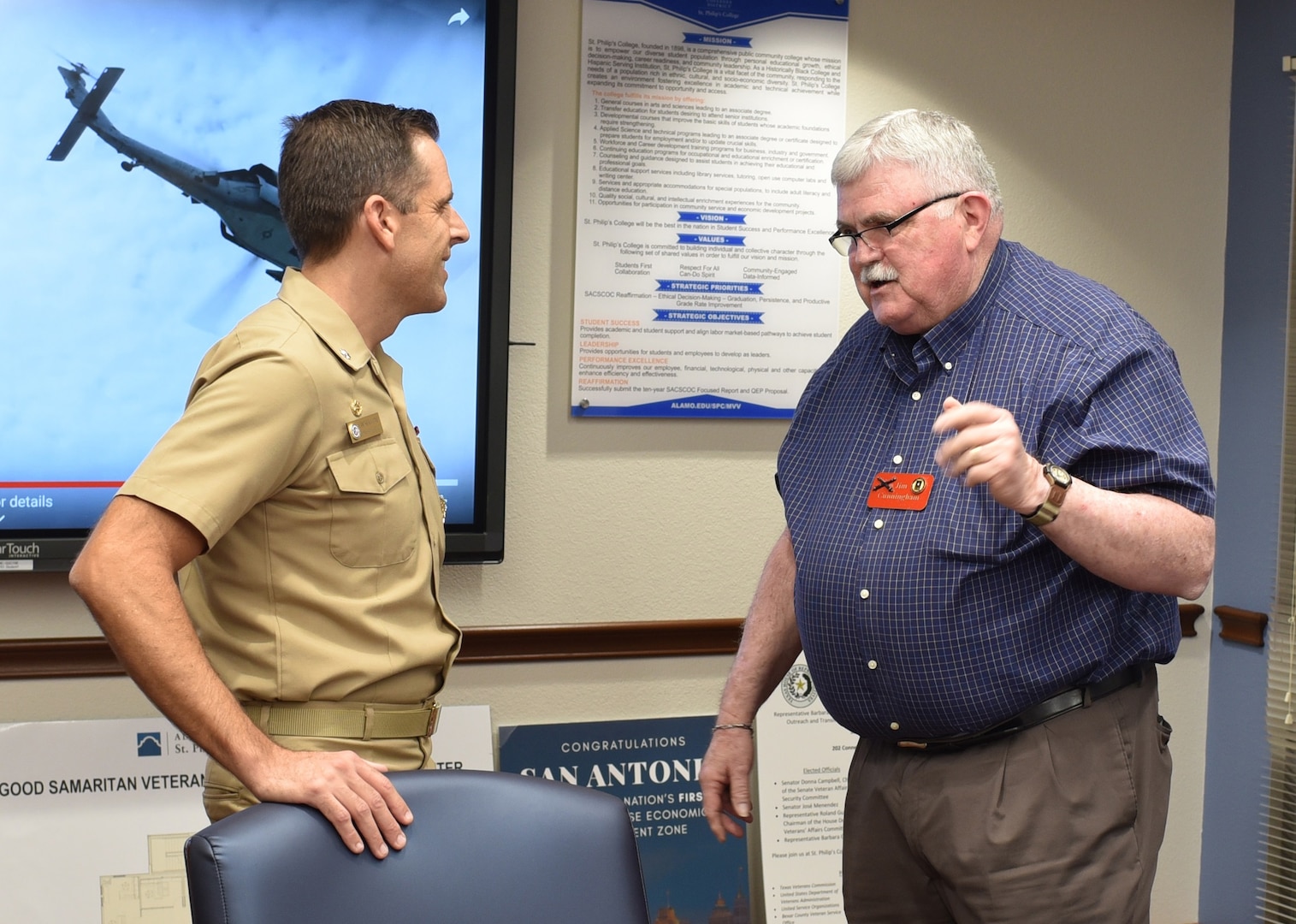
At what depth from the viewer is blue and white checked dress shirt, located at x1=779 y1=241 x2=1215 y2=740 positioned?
1.62 meters

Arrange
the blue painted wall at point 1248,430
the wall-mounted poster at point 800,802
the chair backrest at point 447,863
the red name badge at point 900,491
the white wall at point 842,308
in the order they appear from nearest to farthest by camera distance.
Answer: the chair backrest at point 447,863 < the red name badge at point 900,491 < the white wall at point 842,308 < the wall-mounted poster at point 800,802 < the blue painted wall at point 1248,430

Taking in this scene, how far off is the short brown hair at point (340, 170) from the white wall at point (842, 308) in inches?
42.5

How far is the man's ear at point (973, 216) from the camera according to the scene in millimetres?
1768

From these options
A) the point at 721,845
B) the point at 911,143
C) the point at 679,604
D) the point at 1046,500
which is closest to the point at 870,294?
the point at 911,143

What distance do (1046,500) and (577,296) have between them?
1499 millimetres

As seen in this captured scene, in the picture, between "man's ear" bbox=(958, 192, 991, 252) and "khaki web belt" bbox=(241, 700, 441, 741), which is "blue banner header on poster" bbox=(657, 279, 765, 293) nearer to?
"man's ear" bbox=(958, 192, 991, 252)

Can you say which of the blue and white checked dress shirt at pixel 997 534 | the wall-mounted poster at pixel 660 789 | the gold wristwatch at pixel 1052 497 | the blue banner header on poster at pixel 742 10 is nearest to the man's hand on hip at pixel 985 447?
the gold wristwatch at pixel 1052 497

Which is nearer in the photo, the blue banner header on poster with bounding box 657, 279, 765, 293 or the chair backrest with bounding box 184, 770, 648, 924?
the chair backrest with bounding box 184, 770, 648, 924

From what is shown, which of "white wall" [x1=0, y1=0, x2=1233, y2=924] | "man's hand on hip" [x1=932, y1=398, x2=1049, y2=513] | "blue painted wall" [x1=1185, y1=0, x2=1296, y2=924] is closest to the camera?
"man's hand on hip" [x1=932, y1=398, x2=1049, y2=513]

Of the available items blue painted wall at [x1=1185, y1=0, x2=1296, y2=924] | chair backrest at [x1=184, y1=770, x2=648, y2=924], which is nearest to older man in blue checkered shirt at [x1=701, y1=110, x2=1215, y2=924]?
chair backrest at [x1=184, y1=770, x2=648, y2=924]

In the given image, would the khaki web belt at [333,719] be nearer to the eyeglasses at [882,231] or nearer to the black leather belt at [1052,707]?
the black leather belt at [1052,707]

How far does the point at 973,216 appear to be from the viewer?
177 centimetres

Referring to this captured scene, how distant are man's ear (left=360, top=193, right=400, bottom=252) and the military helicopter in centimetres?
84

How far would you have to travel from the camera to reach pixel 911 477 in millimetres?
1729
